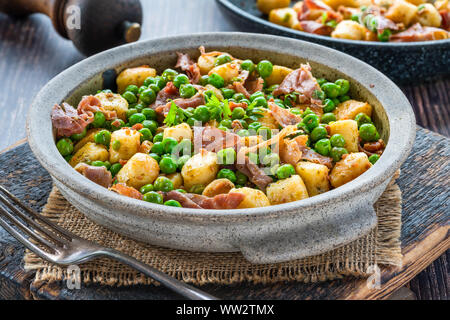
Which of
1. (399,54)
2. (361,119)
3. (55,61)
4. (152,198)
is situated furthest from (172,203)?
(55,61)

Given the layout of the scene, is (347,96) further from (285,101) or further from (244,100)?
(244,100)

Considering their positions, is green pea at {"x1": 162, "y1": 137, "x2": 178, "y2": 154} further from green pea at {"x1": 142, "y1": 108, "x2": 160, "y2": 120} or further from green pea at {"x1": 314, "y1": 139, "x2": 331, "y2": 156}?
green pea at {"x1": 314, "y1": 139, "x2": 331, "y2": 156}

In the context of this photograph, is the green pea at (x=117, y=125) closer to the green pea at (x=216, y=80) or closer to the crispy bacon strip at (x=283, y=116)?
the green pea at (x=216, y=80)

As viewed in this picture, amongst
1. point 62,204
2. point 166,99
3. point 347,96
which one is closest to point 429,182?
point 347,96

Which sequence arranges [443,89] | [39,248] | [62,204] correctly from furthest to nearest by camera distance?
[443,89] < [62,204] < [39,248]

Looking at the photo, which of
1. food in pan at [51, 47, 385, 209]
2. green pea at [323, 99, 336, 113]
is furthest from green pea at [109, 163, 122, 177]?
green pea at [323, 99, 336, 113]

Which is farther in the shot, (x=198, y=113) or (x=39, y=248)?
(x=198, y=113)

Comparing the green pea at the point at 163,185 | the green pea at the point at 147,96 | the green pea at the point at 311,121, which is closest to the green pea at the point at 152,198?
the green pea at the point at 163,185
